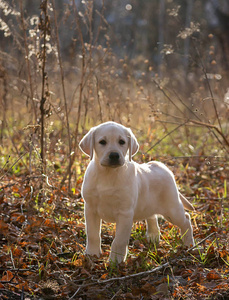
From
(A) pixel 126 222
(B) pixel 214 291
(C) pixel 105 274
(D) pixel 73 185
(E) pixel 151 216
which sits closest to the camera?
(B) pixel 214 291

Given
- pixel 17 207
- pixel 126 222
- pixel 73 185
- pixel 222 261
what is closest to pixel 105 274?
pixel 126 222

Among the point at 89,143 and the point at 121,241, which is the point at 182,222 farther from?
the point at 89,143

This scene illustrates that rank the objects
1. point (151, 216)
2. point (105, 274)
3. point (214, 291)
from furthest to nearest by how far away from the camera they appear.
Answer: point (151, 216) → point (105, 274) → point (214, 291)

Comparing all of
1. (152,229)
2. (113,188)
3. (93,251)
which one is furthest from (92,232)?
(152,229)

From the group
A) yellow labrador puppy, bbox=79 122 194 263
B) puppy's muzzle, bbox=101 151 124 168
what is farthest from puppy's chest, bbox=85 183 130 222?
puppy's muzzle, bbox=101 151 124 168

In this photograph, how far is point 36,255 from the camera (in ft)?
11.8

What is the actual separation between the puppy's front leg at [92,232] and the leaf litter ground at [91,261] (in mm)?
101

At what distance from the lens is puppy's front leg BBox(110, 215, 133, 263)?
343 centimetres

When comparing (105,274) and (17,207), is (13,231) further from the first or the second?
(105,274)

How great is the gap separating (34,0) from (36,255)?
2664cm

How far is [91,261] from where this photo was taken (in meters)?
3.36

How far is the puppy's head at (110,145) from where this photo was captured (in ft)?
11.1

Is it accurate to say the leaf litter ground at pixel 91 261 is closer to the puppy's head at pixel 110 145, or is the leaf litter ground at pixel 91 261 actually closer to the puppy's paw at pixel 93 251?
the puppy's paw at pixel 93 251

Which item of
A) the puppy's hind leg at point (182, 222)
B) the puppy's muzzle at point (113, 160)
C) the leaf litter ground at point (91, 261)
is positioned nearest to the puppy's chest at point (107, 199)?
the puppy's muzzle at point (113, 160)
